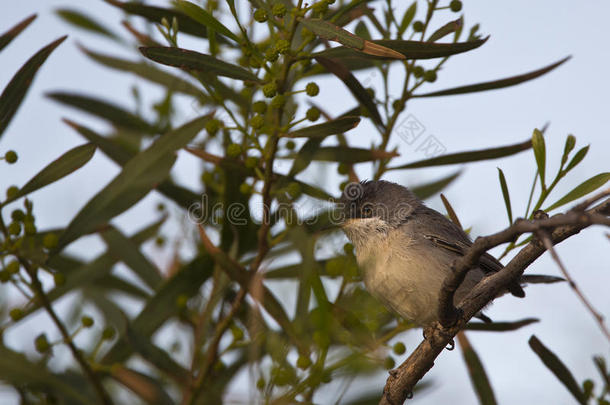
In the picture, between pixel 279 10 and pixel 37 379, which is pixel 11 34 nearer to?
pixel 279 10

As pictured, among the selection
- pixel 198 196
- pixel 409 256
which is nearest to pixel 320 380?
pixel 409 256

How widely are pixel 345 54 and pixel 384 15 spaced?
661 millimetres

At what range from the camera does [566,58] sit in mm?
3436

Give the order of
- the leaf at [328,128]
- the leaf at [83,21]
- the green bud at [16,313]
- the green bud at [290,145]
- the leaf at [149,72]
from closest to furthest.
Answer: the leaf at [328,128] < the green bud at [16,313] < the green bud at [290,145] < the leaf at [149,72] < the leaf at [83,21]

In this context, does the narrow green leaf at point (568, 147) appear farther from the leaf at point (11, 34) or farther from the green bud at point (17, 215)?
the leaf at point (11, 34)

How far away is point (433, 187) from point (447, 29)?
1.53m

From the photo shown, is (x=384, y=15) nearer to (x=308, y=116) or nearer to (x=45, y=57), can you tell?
(x=308, y=116)

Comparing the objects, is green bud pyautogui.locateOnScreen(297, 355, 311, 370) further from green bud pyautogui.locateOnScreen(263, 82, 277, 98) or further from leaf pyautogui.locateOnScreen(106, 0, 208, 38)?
leaf pyautogui.locateOnScreen(106, 0, 208, 38)

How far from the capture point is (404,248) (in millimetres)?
4059

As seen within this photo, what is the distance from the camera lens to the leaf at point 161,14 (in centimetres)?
346

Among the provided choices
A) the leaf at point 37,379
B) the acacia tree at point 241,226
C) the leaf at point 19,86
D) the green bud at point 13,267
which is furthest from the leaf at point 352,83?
the leaf at point 37,379

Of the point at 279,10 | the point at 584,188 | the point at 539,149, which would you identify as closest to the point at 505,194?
the point at 539,149

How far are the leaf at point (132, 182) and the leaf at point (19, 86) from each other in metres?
0.60

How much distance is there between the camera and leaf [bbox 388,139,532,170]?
12.0ft
